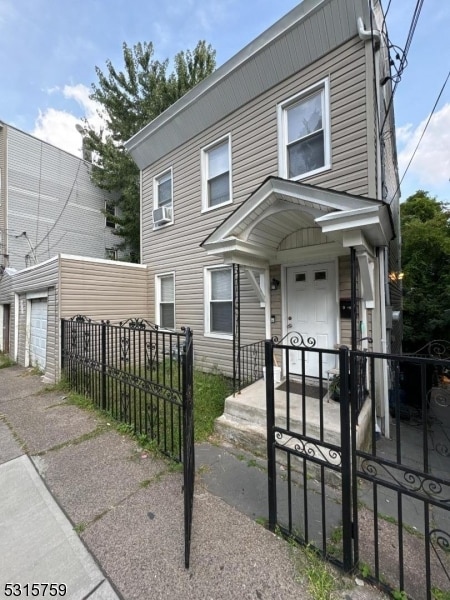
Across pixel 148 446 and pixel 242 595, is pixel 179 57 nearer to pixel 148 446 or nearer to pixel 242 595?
pixel 148 446

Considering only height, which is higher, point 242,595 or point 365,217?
point 365,217

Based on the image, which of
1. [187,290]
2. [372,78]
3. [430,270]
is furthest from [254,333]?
[430,270]

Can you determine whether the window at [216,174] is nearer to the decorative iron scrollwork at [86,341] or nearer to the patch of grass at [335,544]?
the decorative iron scrollwork at [86,341]

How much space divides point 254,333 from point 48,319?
4910 millimetres

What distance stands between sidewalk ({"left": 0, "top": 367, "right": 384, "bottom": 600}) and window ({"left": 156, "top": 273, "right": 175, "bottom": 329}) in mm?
4202

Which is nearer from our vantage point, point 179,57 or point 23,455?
point 23,455

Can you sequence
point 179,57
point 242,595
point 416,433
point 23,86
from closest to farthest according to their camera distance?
point 242,595, point 416,433, point 23,86, point 179,57

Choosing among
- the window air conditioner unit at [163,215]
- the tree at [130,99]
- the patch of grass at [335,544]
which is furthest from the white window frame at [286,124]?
the tree at [130,99]

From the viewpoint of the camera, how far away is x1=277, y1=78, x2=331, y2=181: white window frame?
4.61 metres

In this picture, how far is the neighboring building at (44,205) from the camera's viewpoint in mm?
11445

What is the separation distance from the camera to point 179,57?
11.3 metres

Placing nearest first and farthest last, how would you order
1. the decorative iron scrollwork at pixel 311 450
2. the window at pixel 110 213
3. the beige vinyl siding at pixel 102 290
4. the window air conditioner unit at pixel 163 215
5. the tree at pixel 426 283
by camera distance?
the decorative iron scrollwork at pixel 311 450
the beige vinyl siding at pixel 102 290
the window air conditioner unit at pixel 163 215
the tree at pixel 426 283
the window at pixel 110 213

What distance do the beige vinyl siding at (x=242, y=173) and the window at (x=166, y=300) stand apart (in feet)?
0.96

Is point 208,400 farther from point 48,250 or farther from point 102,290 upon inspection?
point 48,250
